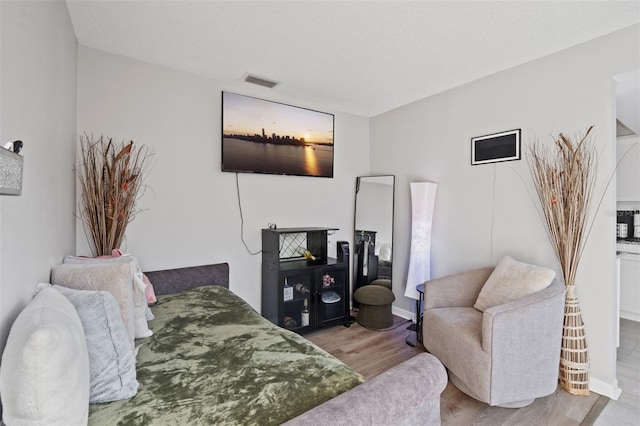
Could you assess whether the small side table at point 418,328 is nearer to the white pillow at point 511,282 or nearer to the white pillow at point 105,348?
the white pillow at point 511,282

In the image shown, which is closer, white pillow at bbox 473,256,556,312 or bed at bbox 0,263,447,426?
bed at bbox 0,263,447,426

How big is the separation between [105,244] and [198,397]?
5.46 feet

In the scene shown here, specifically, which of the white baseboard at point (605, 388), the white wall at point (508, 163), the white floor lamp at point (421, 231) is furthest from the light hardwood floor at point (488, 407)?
the white floor lamp at point (421, 231)

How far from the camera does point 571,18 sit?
77.4 inches

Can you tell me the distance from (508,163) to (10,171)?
3.13 meters

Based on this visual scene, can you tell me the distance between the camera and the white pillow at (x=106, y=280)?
1364 mm

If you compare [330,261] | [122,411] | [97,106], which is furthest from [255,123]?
[122,411]

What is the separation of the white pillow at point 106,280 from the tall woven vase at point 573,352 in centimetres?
277

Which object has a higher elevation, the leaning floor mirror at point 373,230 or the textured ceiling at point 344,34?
the textured ceiling at point 344,34

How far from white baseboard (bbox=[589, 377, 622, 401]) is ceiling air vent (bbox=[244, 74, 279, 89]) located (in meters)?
3.56

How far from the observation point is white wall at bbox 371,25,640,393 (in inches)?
84.4

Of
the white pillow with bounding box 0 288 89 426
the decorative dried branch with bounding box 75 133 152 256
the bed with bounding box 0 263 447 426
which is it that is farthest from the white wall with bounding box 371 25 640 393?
the white pillow with bounding box 0 288 89 426

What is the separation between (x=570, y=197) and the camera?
2182 mm

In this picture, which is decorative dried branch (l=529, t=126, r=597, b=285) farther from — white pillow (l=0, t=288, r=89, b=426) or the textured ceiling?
white pillow (l=0, t=288, r=89, b=426)
